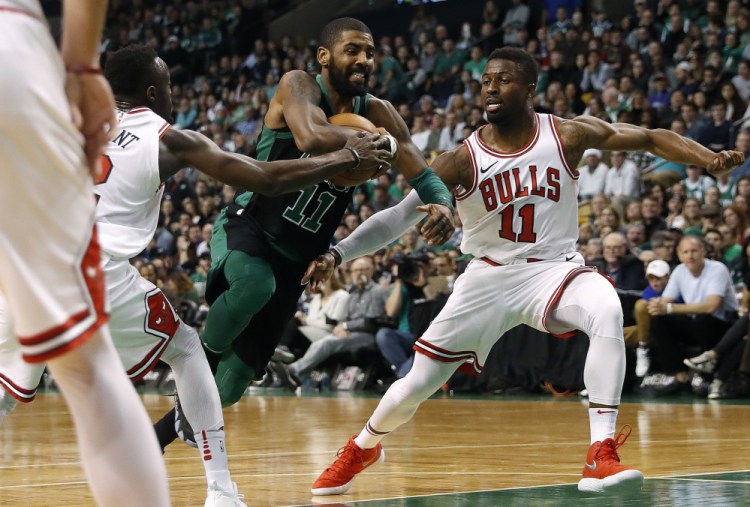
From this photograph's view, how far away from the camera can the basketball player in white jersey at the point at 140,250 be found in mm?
4195

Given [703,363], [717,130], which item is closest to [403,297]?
[703,363]

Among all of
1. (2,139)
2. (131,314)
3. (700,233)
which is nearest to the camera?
(2,139)

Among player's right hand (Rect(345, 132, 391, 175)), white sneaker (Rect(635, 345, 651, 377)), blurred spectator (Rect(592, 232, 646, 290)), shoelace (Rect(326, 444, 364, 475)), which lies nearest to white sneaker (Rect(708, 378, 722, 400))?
white sneaker (Rect(635, 345, 651, 377))

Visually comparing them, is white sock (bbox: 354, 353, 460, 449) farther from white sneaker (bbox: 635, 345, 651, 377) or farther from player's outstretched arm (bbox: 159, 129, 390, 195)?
white sneaker (bbox: 635, 345, 651, 377)

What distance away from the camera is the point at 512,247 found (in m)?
5.58

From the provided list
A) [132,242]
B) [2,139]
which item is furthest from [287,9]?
[2,139]

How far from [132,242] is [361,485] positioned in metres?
1.68

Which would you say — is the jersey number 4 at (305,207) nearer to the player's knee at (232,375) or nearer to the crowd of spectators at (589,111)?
the player's knee at (232,375)

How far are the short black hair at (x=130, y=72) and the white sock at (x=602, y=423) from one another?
2240 millimetres

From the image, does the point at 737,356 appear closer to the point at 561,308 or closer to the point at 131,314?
the point at 561,308

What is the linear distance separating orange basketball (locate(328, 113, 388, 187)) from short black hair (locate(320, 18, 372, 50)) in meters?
0.47

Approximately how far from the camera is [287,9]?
78.1 feet

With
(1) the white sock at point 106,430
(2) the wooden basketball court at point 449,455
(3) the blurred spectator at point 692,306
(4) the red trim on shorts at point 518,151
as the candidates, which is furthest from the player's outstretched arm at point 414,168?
(3) the blurred spectator at point 692,306

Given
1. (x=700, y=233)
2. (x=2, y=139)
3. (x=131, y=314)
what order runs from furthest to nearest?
(x=700, y=233) → (x=131, y=314) → (x=2, y=139)
